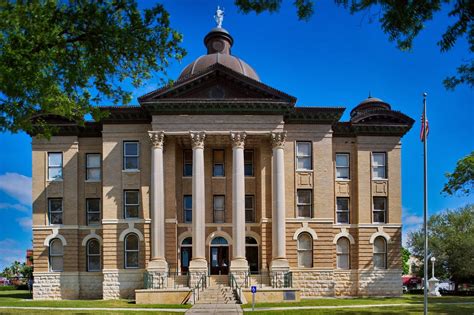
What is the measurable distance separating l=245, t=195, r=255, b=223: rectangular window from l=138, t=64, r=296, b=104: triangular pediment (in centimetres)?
689

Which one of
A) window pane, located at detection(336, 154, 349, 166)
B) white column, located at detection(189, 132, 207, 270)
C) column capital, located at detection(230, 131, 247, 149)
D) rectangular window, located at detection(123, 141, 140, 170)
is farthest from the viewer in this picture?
window pane, located at detection(336, 154, 349, 166)

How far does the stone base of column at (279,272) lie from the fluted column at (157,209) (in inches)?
260

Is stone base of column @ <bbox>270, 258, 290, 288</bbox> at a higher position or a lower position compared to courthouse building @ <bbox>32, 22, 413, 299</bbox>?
lower

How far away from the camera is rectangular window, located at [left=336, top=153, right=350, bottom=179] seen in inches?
1309

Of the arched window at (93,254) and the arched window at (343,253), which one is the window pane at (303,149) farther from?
the arched window at (93,254)

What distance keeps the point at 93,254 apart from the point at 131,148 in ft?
24.9

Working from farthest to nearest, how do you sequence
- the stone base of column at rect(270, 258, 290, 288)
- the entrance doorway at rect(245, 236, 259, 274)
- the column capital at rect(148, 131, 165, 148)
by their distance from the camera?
the entrance doorway at rect(245, 236, 259, 274)
the column capital at rect(148, 131, 165, 148)
the stone base of column at rect(270, 258, 290, 288)

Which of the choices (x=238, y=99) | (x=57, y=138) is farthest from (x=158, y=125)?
(x=57, y=138)

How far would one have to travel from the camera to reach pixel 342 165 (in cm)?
3334

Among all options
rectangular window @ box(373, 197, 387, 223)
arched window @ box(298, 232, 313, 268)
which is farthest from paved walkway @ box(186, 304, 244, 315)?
rectangular window @ box(373, 197, 387, 223)

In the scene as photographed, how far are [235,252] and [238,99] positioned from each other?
9.56 m

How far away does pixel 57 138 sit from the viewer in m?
32.1

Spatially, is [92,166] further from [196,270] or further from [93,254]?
[196,270]

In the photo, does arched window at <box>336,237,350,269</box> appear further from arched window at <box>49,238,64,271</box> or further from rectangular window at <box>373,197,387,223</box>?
arched window at <box>49,238,64,271</box>
